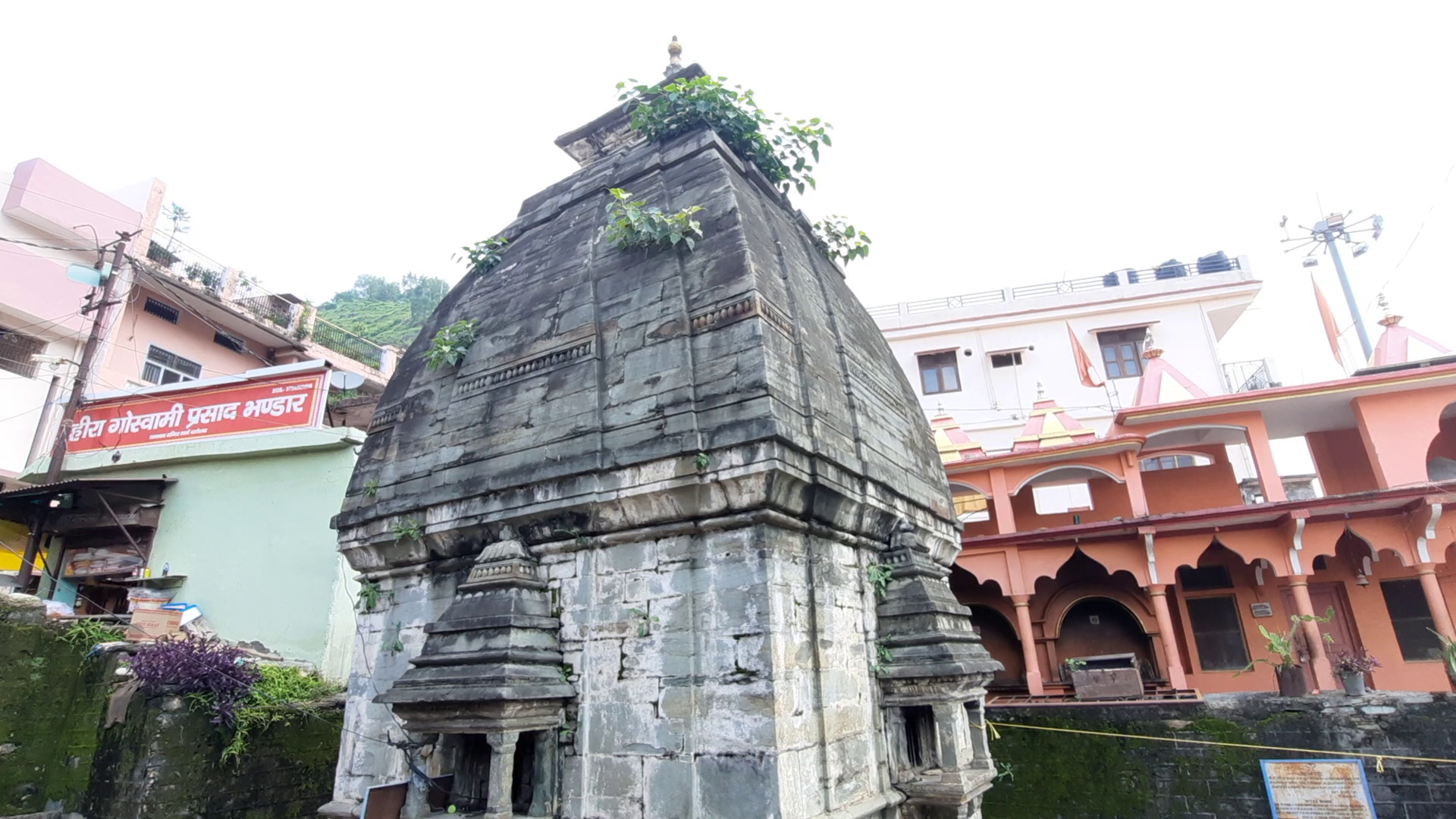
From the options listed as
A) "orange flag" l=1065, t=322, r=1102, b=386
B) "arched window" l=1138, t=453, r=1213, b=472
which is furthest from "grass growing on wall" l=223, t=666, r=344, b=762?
"orange flag" l=1065, t=322, r=1102, b=386

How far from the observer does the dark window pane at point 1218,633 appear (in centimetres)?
1359

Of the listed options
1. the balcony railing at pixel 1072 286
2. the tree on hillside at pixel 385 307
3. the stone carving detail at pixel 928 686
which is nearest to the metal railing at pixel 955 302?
the balcony railing at pixel 1072 286

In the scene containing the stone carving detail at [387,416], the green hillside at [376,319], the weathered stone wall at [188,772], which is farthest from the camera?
the green hillside at [376,319]

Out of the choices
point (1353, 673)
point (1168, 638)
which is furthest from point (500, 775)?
point (1168, 638)

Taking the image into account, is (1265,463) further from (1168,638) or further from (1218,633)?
(1168,638)

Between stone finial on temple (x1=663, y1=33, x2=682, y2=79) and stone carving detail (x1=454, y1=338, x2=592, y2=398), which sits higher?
stone finial on temple (x1=663, y1=33, x2=682, y2=79)

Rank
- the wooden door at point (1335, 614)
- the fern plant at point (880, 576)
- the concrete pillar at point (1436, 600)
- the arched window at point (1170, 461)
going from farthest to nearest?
the arched window at point (1170, 461) → the wooden door at point (1335, 614) → the concrete pillar at point (1436, 600) → the fern plant at point (880, 576)

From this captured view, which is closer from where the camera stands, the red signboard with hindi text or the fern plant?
the fern plant

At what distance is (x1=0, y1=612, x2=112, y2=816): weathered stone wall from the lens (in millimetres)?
8852

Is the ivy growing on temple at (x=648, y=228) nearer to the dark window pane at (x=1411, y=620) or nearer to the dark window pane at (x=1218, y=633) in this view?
the dark window pane at (x=1218, y=633)

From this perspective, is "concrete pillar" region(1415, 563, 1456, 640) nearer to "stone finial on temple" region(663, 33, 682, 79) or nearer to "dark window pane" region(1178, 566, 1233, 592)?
"dark window pane" region(1178, 566, 1233, 592)

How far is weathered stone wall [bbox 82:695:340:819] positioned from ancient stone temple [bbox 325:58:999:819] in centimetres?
352

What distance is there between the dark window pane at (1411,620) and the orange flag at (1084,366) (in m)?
7.55

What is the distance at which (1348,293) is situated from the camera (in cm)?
2025
